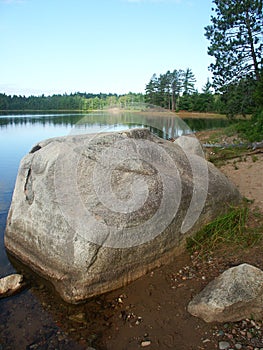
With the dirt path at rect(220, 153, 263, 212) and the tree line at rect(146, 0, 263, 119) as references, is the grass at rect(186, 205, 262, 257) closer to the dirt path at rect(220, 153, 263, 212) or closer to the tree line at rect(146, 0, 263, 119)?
the dirt path at rect(220, 153, 263, 212)

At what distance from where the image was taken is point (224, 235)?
5.20 m

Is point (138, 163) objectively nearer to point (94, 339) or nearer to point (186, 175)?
point (186, 175)

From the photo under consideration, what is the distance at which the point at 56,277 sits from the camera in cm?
452

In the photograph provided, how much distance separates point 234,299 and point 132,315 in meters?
1.31

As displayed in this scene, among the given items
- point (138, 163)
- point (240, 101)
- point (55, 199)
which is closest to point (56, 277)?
point (55, 199)

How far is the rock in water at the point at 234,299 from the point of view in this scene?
3.39 meters

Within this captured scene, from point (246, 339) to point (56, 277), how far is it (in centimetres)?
277

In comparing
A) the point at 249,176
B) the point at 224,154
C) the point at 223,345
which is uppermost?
the point at 224,154

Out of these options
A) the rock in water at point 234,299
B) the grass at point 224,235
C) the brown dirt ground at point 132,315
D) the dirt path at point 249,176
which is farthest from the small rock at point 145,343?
the dirt path at point 249,176

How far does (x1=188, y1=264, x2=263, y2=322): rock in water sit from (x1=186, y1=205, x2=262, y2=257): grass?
126cm

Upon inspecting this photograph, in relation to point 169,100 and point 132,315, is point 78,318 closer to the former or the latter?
point 132,315

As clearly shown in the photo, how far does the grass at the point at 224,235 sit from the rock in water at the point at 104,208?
6.7 inches

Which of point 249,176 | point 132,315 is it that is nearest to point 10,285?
point 132,315

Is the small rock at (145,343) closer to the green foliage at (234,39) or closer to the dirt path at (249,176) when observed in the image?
the dirt path at (249,176)
